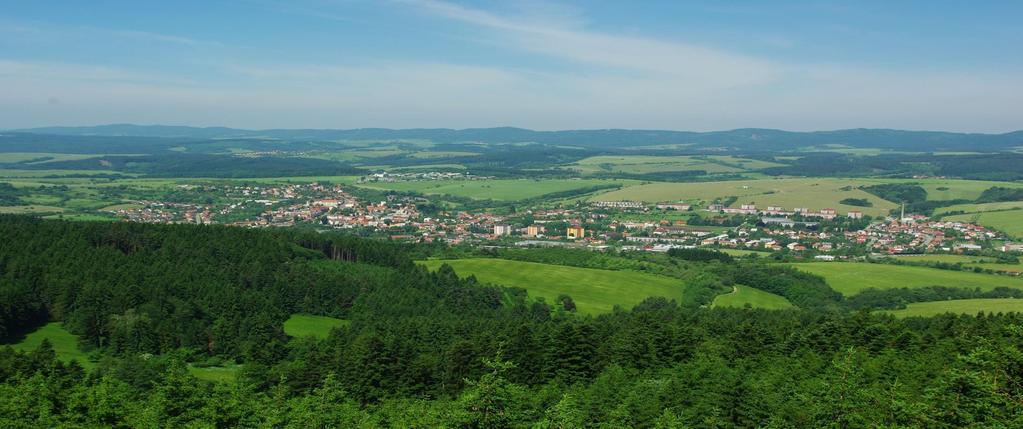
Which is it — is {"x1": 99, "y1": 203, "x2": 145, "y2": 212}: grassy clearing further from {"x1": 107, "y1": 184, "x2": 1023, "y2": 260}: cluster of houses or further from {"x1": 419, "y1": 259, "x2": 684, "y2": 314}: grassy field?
{"x1": 419, "y1": 259, "x2": 684, "y2": 314}: grassy field

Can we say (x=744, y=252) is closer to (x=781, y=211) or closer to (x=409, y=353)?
(x=781, y=211)

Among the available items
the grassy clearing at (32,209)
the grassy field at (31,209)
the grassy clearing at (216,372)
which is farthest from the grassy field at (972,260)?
the grassy field at (31,209)

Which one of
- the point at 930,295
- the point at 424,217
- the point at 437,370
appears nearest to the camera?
the point at 437,370

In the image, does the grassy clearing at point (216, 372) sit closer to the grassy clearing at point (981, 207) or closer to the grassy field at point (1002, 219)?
the grassy field at point (1002, 219)

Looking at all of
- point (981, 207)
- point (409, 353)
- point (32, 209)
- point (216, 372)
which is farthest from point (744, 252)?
point (32, 209)

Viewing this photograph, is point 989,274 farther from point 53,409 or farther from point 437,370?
point 53,409

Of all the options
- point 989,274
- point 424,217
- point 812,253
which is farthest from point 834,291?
point 424,217
